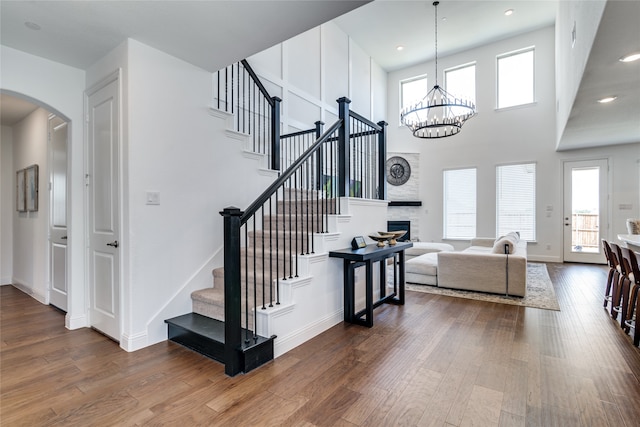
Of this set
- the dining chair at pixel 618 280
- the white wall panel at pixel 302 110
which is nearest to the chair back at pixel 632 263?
the dining chair at pixel 618 280

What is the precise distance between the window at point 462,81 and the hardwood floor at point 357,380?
7.12 m

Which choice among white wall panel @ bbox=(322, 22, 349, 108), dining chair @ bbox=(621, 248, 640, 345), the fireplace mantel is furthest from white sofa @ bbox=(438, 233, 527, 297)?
white wall panel @ bbox=(322, 22, 349, 108)

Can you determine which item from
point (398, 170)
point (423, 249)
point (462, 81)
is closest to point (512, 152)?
point (462, 81)

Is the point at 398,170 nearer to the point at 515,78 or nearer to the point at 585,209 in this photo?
the point at 515,78

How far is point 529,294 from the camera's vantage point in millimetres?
4457

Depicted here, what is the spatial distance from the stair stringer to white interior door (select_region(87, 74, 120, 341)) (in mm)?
1461

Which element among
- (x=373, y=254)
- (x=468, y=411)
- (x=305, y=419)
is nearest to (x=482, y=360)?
(x=468, y=411)

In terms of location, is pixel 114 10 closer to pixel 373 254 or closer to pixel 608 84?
pixel 373 254

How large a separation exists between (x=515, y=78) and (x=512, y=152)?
1.92 metres

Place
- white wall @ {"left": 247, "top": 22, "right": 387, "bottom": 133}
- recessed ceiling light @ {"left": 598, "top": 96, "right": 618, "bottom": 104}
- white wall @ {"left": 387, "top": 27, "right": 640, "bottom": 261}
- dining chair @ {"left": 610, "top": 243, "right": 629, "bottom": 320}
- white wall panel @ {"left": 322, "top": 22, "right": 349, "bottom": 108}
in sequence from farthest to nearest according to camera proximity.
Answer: white wall panel @ {"left": 322, "top": 22, "right": 349, "bottom": 108}, white wall @ {"left": 387, "top": 27, "right": 640, "bottom": 261}, white wall @ {"left": 247, "top": 22, "right": 387, "bottom": 133}, recessed ceiling light @ {"left": 598, "top": 96, "right": 618, "bottom": 104}, dining chair @ {"left": 610, "top": 243, "right": 629, "bottom": 320}

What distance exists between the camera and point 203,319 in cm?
292

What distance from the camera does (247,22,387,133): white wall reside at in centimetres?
573

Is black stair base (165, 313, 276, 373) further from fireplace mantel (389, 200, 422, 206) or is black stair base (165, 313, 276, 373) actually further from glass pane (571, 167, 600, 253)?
glass pane (571, 167, 600, 253)

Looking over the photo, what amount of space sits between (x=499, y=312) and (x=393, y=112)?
7.69 meters
